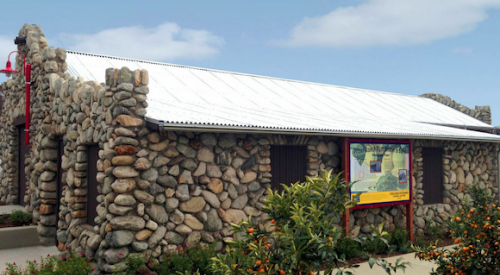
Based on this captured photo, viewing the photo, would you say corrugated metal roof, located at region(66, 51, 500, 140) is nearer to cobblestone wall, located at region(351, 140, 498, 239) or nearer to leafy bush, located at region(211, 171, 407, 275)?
cobblestone wall, located at region(351, 140, 498, 239)

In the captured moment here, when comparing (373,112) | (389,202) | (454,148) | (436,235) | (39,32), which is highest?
(39,32)

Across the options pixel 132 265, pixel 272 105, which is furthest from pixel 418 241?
pixel 132 265

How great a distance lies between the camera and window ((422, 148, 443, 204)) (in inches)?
485

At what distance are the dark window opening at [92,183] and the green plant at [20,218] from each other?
287 centimetres

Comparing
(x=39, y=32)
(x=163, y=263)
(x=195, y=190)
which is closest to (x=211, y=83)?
(x=39, y=32)

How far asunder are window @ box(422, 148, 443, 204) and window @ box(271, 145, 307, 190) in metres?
4.28

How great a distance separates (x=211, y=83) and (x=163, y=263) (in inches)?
265

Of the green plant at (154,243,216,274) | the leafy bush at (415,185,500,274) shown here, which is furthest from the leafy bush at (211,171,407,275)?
the green plant at (154,243,216,274)

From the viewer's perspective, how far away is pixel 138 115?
293 inches

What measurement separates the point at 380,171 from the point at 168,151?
5199 mm

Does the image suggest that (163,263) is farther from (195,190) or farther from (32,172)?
(32,172)

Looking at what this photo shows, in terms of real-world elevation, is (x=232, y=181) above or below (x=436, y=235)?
above

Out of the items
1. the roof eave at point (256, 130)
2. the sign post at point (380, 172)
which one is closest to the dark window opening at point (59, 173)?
the roof eave at point (256, 130)

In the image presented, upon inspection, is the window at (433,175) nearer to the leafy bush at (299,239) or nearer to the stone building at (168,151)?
the stone building at (168,151)
